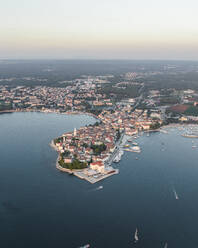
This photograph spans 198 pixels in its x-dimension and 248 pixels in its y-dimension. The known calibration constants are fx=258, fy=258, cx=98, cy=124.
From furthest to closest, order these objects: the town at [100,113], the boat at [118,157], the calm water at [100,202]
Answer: the boat at [118,157] → the town at [100,113] → the calm water at [100,202]

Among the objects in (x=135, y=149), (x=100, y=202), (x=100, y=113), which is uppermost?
(x=100, y=113)

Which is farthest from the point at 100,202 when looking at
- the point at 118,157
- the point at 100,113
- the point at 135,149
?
the point at 100,113

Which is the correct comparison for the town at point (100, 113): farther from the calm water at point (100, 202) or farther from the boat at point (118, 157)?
the calm water at point (100, 202)

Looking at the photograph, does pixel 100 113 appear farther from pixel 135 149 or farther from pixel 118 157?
pixel 118 157

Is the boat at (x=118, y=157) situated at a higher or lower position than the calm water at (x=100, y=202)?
higher

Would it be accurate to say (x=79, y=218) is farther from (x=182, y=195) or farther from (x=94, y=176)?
(x=182, y=195)

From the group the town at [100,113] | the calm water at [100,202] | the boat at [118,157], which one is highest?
the town at [100,113]

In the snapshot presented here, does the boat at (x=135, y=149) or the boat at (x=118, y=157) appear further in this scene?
the boat at (x=135, y=149)

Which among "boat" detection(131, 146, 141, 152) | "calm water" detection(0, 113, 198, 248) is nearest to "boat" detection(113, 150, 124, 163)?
"calm water" detection(0, 113, 198, 248)

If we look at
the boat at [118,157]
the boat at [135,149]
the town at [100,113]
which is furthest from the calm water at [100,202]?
the town at [100,113]
